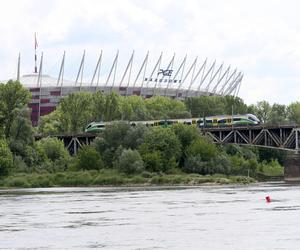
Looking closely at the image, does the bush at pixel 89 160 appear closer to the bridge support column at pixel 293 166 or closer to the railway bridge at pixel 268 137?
the railway bridge at pixel 268 137

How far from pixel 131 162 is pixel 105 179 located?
15.4ft

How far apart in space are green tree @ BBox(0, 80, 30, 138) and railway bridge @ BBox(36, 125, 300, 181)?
30786 mm

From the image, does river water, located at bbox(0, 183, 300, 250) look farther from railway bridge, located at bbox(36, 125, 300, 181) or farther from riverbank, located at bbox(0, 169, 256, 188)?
railway bridge, located at bbox(36, 125, 300, 181)

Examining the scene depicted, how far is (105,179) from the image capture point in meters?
145

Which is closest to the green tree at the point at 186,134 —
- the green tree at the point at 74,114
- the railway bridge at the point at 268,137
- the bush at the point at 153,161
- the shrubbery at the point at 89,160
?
the bush at the point at 153,161

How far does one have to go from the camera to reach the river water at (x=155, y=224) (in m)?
49.8

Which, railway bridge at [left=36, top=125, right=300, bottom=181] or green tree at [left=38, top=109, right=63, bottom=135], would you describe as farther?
green tree at [left=38, top=109, right=63, bottom=135]

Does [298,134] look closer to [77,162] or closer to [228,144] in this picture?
[228,144]

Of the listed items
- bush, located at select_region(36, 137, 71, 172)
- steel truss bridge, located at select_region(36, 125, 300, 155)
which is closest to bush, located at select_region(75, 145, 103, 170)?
bush, located at select_region(36, 137, 71, 172)

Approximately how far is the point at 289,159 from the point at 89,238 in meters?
96.3

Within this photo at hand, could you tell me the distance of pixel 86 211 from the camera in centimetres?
7525

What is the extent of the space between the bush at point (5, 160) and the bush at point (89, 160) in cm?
1332

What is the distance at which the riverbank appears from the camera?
140750 mm

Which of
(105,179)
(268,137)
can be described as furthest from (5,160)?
(268,137)
